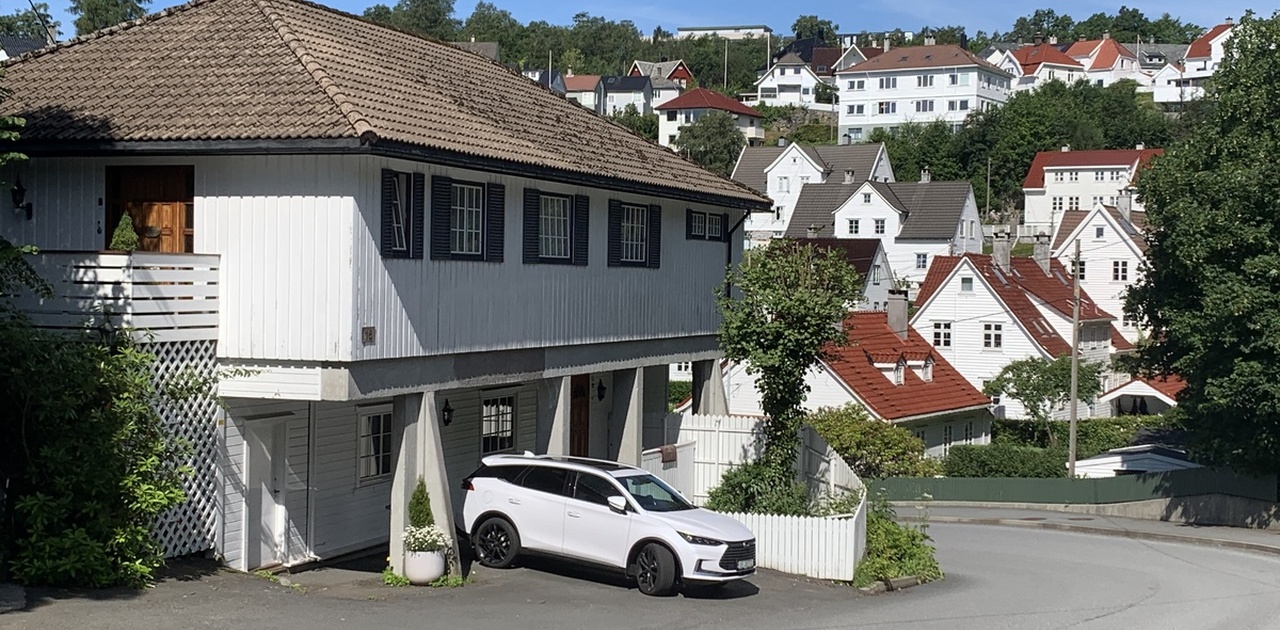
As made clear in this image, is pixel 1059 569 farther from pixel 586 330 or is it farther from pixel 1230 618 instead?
pixel 586 330

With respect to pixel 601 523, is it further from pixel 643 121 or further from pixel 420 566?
pixel 643 121

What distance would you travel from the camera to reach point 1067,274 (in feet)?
247

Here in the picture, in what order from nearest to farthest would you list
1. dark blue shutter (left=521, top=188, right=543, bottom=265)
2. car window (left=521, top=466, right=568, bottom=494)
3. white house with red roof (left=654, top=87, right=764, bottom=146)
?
car window (left=521, top=466, right=568, bottom=494) → dark blue shutter (left=521, top=188, right=543, bottom=265) → white house with red roof (left=654, top=87, right=764, bottom=146)

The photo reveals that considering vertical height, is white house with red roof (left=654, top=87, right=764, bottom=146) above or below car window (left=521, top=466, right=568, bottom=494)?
above

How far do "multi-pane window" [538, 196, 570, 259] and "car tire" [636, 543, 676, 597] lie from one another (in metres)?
5.07

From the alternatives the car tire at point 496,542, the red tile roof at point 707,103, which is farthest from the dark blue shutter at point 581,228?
the red tile roof at point 707,103

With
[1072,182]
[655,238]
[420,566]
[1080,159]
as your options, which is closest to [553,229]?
[655,238]

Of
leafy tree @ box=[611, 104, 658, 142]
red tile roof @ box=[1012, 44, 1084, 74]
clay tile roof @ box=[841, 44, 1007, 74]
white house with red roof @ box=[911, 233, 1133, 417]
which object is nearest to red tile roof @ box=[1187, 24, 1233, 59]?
red tile roof @ box=[1012, 44, 1084, 74]

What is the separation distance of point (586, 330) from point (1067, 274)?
56.5 metres

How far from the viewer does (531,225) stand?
852 inches

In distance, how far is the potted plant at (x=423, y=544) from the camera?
18625 mm

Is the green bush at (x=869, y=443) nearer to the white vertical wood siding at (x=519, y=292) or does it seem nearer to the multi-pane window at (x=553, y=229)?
the white vertical wood siding at (x=519, y=292)

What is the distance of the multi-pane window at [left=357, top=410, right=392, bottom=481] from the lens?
2189 cm

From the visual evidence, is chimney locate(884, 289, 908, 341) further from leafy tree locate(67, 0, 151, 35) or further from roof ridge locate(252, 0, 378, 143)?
roof ridge locate(252, 0, 378, 143)
